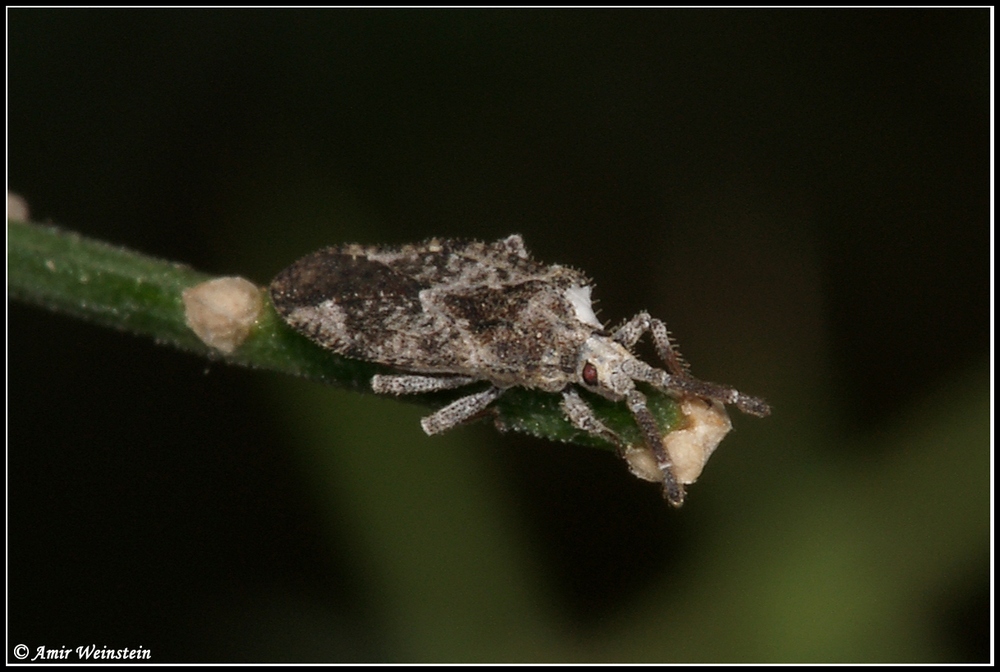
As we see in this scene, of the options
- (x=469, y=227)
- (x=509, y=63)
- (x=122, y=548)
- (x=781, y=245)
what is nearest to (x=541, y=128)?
(x=509, y=63)

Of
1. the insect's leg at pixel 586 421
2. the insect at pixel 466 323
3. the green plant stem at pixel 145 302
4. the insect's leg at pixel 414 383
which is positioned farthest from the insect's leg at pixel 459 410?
the insect's leg at pixel 586 421

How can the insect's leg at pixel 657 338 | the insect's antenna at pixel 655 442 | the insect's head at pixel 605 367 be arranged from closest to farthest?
the insect's antenna at pixel 655 442 → the insect's head at pixel 605 367 → the insect's leg at pixel 657 338

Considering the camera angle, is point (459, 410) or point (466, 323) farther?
point (466, 323)

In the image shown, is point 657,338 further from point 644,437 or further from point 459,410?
point 459,410

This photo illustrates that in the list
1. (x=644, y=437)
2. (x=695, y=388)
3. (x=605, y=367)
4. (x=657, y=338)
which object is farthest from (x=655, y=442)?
(x=657, y=338)

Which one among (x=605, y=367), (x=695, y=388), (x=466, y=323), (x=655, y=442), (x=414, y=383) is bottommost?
(x=655, y=442)

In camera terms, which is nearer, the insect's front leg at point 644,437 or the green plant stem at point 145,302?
the insect's front leg at point 644,437

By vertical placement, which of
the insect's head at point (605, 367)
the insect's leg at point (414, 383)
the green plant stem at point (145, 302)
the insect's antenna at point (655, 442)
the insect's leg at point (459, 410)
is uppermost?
the green plant stem at point (145, 302)

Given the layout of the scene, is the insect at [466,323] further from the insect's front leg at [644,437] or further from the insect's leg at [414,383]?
the insect's front leg at [644,437]
